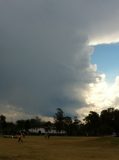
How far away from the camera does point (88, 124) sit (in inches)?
7736

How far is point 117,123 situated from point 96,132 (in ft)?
87.5

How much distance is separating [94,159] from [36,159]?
5.73 m

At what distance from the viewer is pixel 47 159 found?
39188 mm

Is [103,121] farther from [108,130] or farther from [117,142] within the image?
[117,142]

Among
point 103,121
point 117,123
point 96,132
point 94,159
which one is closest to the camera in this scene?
point 94,159

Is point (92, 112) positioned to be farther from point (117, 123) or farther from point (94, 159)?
point (94, 159)

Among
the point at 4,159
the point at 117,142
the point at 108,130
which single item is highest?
the point at 108,130

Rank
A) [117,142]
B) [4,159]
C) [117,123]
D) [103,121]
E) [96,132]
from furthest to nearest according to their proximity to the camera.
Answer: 1. [96,132]
2. [103,121]
3. [117,123]
4. [117,142]
5. [4,159]

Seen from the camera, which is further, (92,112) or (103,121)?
(92,112)

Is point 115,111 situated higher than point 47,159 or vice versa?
point 115,111

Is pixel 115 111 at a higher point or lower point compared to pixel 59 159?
higher

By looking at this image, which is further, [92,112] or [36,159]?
[92,112]

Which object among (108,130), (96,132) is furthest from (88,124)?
(108,130)

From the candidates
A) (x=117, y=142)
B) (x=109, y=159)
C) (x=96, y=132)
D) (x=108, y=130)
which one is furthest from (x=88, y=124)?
(x=109, y=159)
